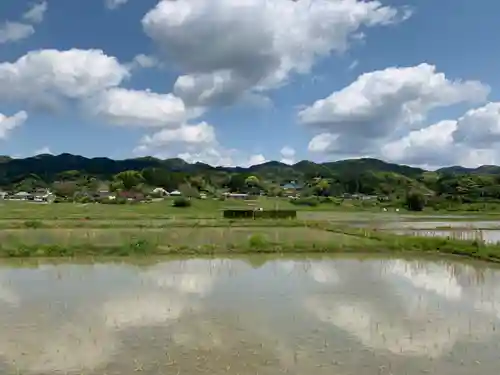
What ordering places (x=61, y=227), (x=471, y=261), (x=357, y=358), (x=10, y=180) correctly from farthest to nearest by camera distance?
(x=10, y=180) < (x=61, y=227) < (x=471, y=261) < (x=357, y=358)

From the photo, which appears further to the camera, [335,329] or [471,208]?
[471,208]

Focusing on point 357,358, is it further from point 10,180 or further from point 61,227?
point 10,180

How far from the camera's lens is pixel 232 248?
16.8 metres

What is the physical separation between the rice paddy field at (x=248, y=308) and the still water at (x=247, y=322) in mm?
25

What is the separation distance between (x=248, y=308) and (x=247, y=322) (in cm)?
95

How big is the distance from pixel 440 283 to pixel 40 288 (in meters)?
7.71

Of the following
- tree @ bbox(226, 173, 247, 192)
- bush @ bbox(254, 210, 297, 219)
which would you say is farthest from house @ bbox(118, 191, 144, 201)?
tree @ bbox(226, 173, 247, 192)

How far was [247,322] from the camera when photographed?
759 centimetres

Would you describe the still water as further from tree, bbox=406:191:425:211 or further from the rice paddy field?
tree, bbox=406:191:425:211

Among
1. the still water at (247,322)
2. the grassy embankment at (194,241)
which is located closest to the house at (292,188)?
the grassy embankment at (194,241)

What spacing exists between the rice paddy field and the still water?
25 mm

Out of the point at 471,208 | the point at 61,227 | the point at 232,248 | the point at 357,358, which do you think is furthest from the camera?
the point at 471,208

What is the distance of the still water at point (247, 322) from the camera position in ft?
19.1

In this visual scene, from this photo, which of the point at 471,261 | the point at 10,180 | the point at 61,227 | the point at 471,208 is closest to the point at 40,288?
the point at 471,261
